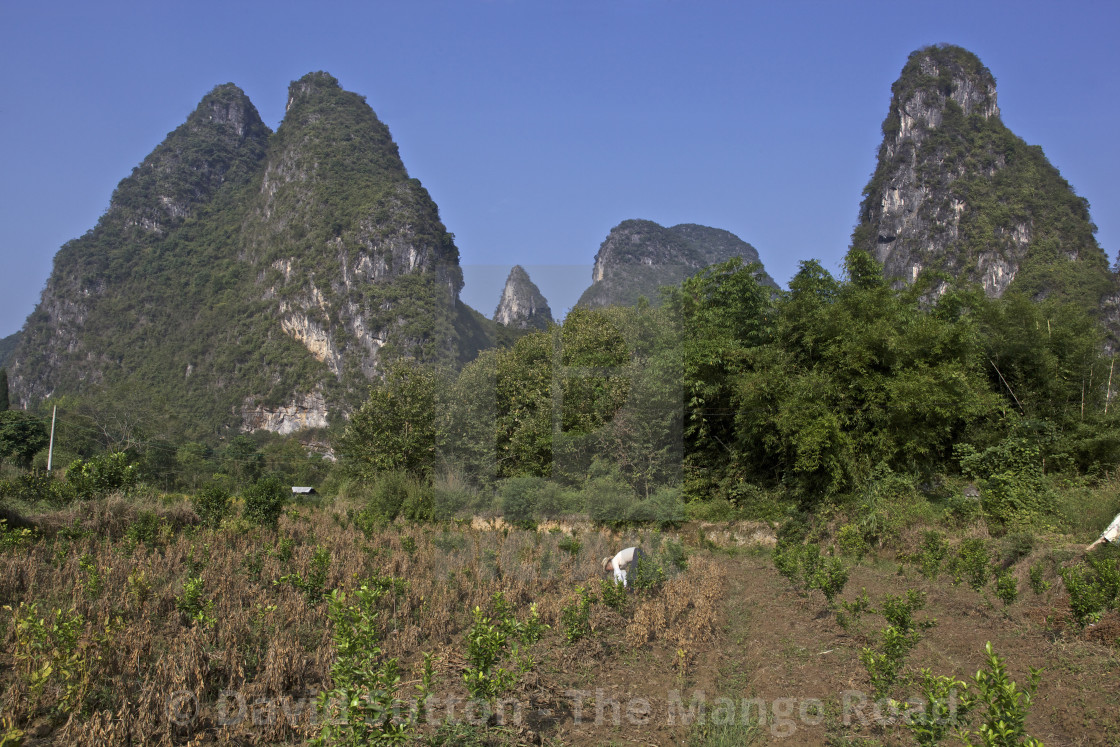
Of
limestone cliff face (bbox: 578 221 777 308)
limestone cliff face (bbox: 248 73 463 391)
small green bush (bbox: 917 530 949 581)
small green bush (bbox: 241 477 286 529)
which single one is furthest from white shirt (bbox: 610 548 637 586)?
limestone cliff face (bbox: 248 73 463 391)

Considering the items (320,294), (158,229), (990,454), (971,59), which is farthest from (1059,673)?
(158,229)

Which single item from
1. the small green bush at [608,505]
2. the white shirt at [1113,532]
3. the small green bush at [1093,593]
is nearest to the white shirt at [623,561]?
the small green bush at [1093,593]

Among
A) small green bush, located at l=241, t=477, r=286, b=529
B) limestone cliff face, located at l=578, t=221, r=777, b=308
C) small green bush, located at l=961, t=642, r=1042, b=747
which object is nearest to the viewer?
small green bush, located at l=961, t=642, r=1042, b=747

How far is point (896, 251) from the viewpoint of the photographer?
7419 centimetres

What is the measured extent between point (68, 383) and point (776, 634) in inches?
4309

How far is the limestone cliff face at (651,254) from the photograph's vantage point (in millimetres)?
57625

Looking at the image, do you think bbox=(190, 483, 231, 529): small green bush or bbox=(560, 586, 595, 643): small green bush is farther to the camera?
bbox=(190, 483, 231, 529): small green bush

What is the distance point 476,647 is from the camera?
421 centimetres

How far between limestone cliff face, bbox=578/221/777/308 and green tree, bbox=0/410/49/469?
118 ft

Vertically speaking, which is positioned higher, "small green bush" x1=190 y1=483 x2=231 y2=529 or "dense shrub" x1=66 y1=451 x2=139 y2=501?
"dense shrub" x1=66 y1=451 x2=139 y2=501

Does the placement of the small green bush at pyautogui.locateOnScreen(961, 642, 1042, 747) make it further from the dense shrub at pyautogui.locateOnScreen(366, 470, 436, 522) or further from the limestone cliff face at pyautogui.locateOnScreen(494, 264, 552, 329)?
the limestone cliff face at pyautogui.locateOnScreen(494, 264, 552, 329)

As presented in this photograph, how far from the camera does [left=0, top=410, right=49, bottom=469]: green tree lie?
30.3 metres

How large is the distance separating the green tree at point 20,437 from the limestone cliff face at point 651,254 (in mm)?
36058

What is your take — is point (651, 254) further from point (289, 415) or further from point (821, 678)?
point (821, 678)
